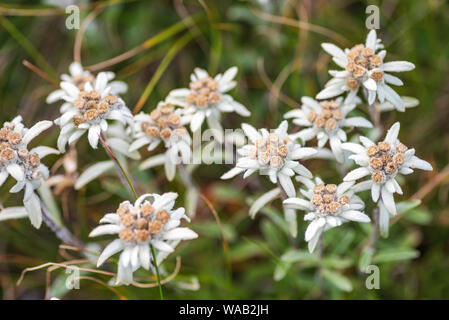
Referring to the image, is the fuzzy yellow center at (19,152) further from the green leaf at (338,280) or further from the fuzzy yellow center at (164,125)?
the green leaf at (338,280)

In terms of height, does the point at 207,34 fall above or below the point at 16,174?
above

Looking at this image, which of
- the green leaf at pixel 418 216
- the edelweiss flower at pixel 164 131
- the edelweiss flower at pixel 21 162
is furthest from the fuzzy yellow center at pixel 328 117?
the edelweiss flower at pixel 21 162

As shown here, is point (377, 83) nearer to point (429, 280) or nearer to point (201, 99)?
point (201, 99)

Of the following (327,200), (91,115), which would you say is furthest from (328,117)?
(91,115)

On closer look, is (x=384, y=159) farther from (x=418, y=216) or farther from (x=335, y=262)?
(x=418, y=216)

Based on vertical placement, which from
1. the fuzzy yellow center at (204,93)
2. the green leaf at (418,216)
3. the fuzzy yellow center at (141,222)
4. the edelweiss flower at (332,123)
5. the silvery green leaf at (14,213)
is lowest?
the fuzzy yellow center at (141,222)
